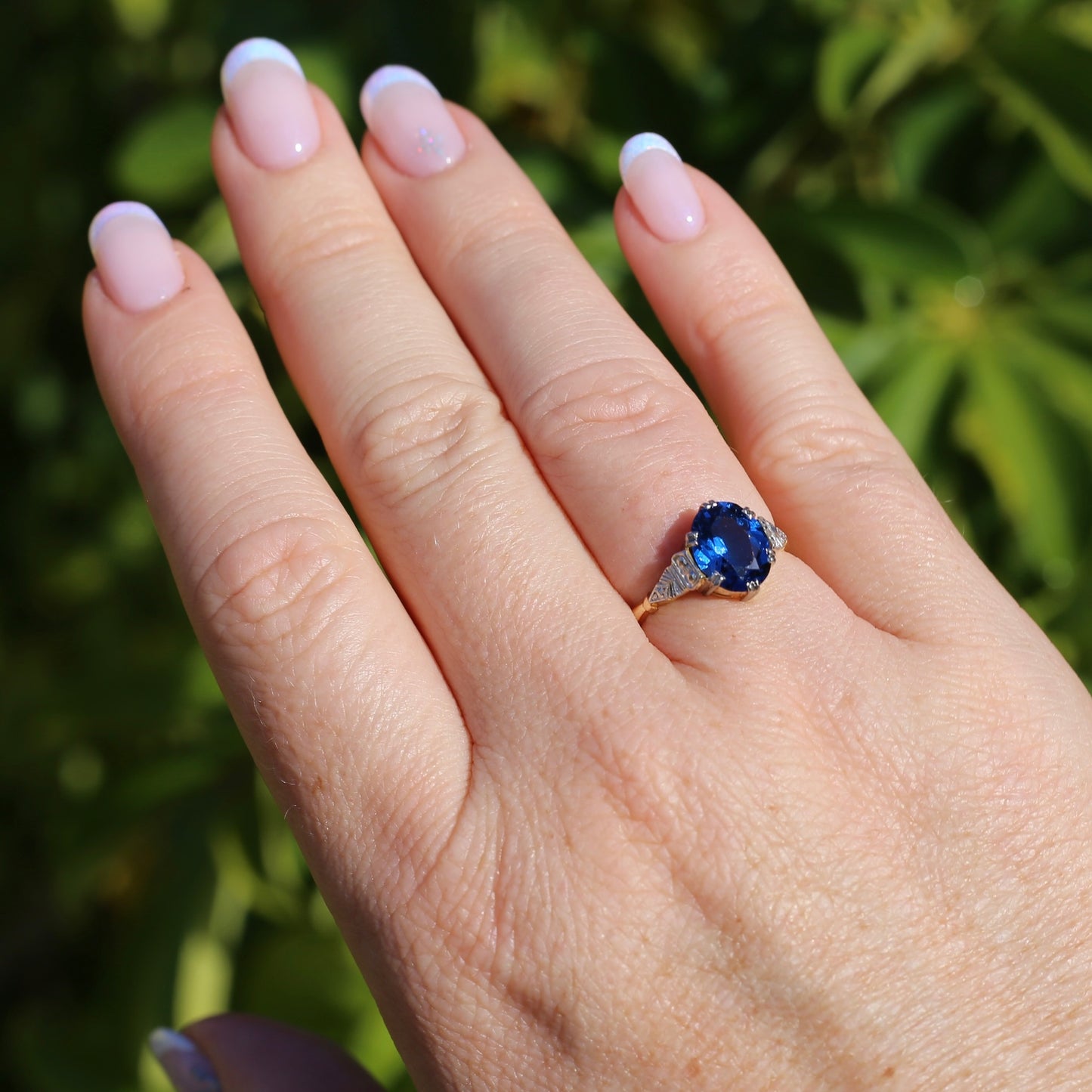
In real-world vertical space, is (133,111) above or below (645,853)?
above

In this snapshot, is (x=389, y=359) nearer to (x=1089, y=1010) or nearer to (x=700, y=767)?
(x=700, y=767)

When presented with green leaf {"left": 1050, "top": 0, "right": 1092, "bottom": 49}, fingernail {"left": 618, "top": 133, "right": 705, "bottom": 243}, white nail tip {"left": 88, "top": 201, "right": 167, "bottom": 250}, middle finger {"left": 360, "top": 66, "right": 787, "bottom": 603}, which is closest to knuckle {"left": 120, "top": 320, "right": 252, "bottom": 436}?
white nail tip {"left": 88, "top": 201, "right": 167, "bottom": 250}

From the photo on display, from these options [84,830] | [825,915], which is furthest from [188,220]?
[825,915]

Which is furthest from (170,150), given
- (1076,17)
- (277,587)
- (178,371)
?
(1076,17)

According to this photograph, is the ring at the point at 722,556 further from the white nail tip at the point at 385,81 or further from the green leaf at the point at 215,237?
the green leaf at the point at 215,237

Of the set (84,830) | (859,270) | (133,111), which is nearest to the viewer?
(859,270)

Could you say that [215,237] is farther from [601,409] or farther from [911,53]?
[911,53]

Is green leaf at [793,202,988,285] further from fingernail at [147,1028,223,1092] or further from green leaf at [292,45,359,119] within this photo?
fingernail at [147,1028,223,1092]
